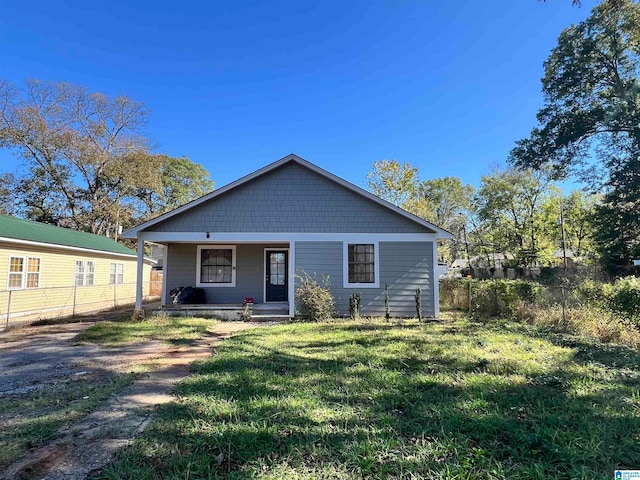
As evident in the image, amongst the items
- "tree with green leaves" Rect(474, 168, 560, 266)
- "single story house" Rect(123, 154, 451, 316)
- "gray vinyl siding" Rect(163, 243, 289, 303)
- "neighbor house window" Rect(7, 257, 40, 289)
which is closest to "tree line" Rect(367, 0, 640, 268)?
"tree with green leaves" Rect(474, 168, 560, 266)

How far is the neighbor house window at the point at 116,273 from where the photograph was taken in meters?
17.6

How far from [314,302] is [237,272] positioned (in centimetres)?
375

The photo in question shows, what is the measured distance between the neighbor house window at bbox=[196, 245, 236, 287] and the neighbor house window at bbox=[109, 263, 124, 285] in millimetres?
8298

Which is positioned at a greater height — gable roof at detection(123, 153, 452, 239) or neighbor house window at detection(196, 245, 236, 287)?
gable roof at detection(123, 153, 452, 239)

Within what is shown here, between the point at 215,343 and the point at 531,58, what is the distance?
14.8 metres

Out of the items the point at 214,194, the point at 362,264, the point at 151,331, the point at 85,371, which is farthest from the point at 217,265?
the point at 85,371

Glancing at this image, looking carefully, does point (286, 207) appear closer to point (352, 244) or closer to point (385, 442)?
point (352, 244)

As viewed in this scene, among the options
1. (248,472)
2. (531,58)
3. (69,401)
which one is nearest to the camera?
(248,472)

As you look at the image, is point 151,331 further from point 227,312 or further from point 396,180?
point 396,180

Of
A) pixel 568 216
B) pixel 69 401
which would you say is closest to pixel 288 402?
pixel 69 401

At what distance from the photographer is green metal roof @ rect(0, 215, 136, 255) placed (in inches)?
449

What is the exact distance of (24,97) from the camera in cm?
2219

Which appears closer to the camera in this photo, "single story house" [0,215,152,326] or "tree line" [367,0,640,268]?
"single story house" [0,215,152,326]

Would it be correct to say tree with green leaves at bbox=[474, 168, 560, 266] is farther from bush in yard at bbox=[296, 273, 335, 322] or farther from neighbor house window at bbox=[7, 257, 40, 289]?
neighbor house window at bbox=[7, 257, 40, 289]
